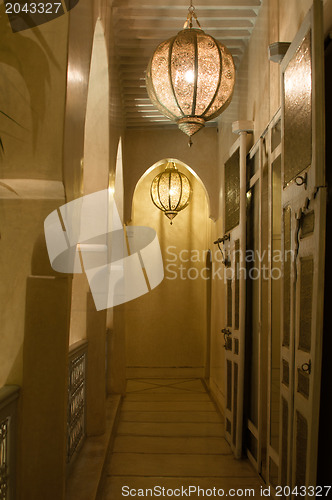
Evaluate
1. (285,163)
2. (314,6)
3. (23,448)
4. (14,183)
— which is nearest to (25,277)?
(14,183)

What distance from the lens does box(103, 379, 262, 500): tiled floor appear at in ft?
13.5

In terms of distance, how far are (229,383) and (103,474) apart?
1.71 meters

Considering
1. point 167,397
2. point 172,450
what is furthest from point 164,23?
point 167,397

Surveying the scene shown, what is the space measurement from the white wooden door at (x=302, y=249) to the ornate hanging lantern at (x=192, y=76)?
1.78ft

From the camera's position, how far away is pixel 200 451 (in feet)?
16.1

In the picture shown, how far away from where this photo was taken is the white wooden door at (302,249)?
2193mm

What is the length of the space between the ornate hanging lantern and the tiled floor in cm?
295

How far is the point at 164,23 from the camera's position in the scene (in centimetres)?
506

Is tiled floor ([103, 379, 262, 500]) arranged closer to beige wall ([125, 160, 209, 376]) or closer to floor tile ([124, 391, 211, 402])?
floor tile ([124, 391, 211, 402])

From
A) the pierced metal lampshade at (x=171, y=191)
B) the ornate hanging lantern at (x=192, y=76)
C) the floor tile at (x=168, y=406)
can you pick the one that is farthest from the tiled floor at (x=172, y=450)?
the pierced metal lampshade at (x=171, y=191)

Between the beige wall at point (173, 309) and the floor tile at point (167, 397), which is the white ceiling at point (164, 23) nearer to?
the beige wall at point (173, 309)

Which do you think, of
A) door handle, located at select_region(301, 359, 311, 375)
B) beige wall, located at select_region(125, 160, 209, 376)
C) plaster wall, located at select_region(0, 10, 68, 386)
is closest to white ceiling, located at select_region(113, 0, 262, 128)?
plaster wall, located at select_region(0, 10, 68, 386)

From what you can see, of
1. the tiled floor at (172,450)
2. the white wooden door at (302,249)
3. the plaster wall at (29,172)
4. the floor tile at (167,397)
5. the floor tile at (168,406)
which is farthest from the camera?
the floor tile at (167,397)

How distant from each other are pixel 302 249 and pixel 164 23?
3569mm
